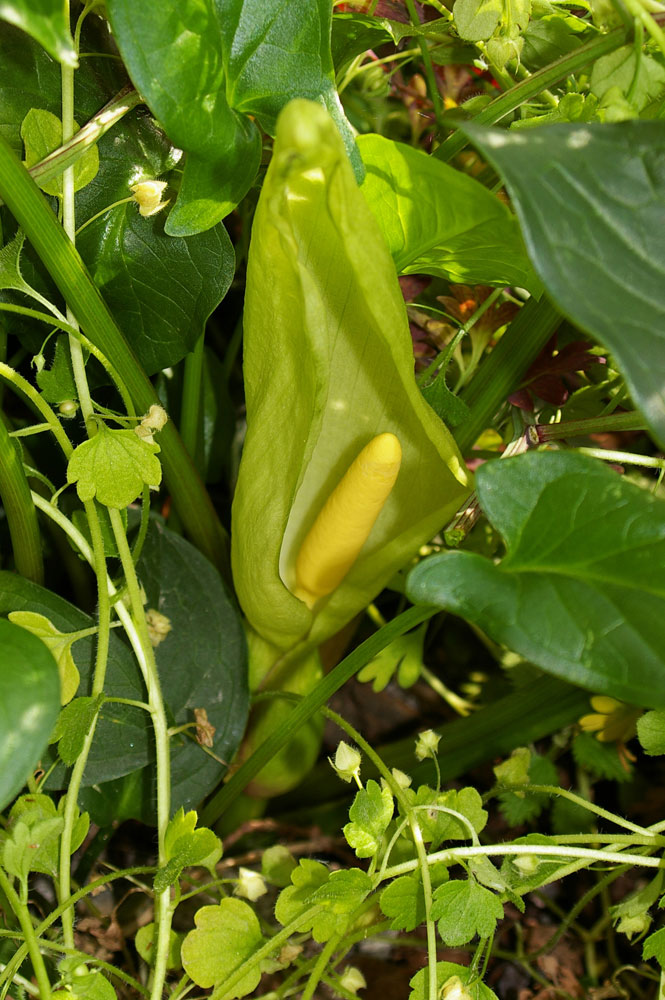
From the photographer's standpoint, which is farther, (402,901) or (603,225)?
(402,901)

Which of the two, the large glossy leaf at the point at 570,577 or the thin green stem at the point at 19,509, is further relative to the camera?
the thin green stem at the point at 19,509

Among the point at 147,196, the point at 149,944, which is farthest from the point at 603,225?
the point at 149,944

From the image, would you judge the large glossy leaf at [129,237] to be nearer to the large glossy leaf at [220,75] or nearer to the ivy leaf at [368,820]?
the large glossy leaf at [220,75]

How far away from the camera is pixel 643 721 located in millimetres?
436

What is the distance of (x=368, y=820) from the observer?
0.39m

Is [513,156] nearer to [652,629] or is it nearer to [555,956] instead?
[652,629]

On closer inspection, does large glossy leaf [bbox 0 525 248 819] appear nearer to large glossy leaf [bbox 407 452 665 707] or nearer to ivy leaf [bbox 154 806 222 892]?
ivy leaf [bbox 154 806 222 892]

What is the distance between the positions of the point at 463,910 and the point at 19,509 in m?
0.29

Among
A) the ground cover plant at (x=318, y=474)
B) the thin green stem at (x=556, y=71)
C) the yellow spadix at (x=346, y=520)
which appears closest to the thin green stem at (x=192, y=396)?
the ground cover plant at (x=318, y=474)

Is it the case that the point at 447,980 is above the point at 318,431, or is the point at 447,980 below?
below

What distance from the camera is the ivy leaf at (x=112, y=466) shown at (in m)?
0.38

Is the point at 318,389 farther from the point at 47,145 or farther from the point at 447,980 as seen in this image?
the point at 447,980

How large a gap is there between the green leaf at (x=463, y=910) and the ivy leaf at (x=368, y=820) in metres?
0.04

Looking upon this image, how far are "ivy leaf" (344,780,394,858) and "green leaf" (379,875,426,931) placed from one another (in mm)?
22
